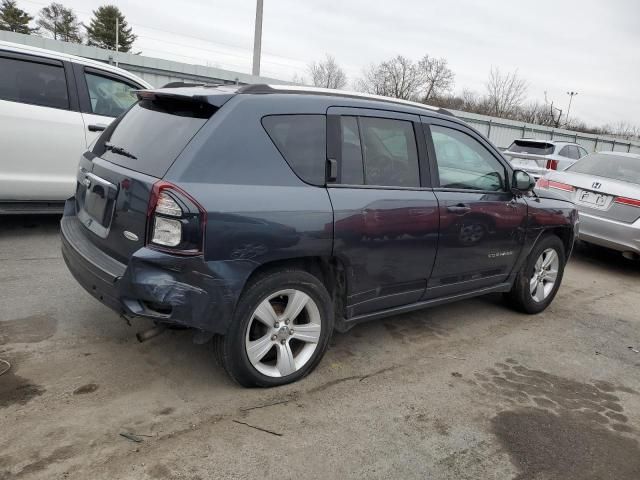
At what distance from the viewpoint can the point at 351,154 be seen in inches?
132

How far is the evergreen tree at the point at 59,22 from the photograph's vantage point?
56469 millimetres


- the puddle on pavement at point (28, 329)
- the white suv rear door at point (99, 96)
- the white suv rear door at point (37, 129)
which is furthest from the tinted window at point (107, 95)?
the puddle on pavement at point (28, 329)

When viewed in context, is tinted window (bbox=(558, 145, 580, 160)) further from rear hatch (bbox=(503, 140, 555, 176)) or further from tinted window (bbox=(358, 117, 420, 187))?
tinted window (bbox=(358, 117, 420, 187))

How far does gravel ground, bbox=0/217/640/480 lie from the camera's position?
255cm

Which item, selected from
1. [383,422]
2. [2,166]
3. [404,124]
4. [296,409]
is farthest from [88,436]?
[2,166]

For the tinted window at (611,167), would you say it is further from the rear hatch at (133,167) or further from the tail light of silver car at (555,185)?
the rear hatch at (133,167)

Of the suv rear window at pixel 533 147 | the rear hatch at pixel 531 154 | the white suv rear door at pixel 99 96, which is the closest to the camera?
the white suv rear door at pixel 99 96

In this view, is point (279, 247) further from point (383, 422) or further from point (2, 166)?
point (2, 166)

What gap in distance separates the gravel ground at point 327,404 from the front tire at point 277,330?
5.3 inches

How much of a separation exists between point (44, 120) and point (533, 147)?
1187 cm

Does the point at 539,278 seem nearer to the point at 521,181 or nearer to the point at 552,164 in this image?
the point at 521,181

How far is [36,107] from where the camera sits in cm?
539

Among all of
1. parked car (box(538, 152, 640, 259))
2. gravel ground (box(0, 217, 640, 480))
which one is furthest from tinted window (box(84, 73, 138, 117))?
parked car (box(538, 152, 640, 259))

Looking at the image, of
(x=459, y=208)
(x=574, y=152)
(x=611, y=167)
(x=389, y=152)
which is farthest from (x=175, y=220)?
(x=574, y=152)
